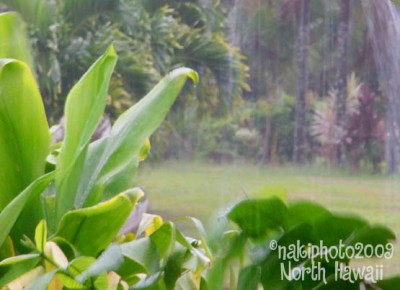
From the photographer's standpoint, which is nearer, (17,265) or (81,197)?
(17,265)

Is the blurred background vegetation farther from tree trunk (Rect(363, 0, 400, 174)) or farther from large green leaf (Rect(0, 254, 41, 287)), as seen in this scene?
large green leaf (Rect(0, 254, 41, 287))

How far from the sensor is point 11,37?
883 mm

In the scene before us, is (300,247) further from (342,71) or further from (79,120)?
(79,120)

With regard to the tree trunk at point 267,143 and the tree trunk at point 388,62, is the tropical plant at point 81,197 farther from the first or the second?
the tree trunk at point 388,62

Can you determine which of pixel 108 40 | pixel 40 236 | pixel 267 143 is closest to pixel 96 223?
pixel 40 236

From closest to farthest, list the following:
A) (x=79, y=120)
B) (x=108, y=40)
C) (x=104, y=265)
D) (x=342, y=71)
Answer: (x=104, y=265)
(x=342, y=71)
(x=79, y=120)
(x=108, y=40)

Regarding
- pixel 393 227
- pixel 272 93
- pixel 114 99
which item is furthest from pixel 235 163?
pixel 114 99

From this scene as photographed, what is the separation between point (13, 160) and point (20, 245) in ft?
0.32

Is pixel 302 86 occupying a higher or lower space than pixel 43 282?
higher

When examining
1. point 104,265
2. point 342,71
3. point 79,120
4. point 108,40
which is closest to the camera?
point 104,265

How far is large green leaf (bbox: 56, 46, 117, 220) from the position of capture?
2.57 ft

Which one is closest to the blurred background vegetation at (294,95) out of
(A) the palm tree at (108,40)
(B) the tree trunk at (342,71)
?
(B) the tree trunk at (342,71)

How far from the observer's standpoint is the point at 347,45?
0.70 meters

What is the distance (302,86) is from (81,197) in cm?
28
